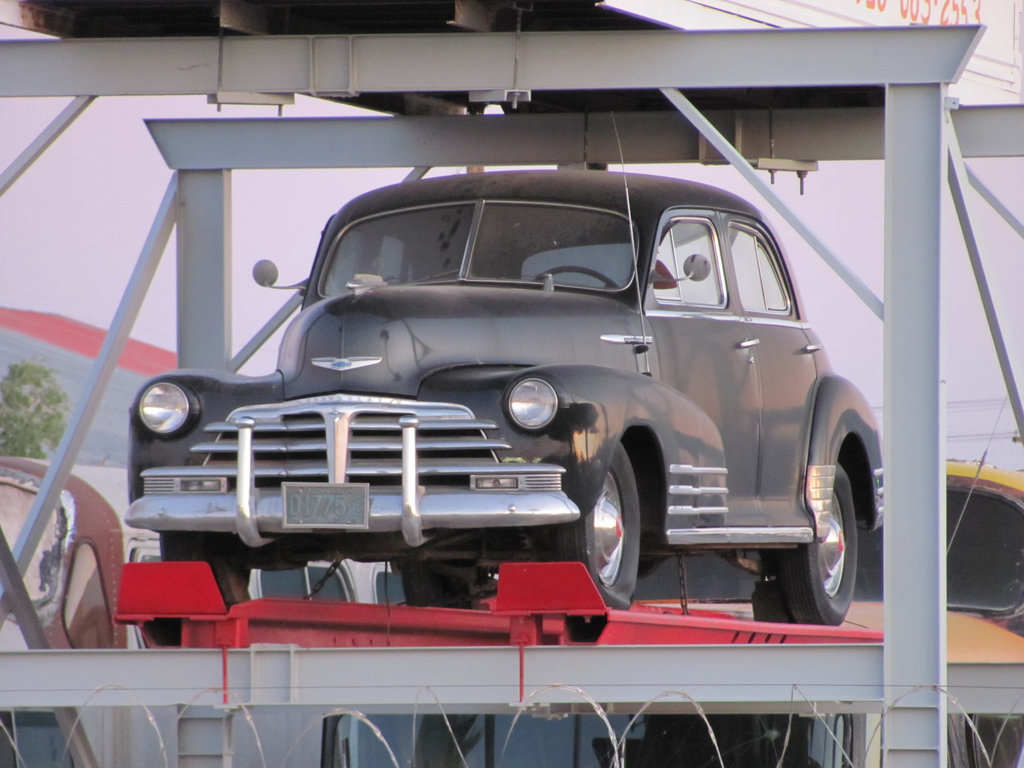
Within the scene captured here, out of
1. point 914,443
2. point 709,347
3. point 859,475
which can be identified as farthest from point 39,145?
point 914,443

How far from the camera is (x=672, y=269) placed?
28.0 feet

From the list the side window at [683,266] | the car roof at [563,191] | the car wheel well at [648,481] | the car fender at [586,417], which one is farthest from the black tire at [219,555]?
the side window at [683,266]

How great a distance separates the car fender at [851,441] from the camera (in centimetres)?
916

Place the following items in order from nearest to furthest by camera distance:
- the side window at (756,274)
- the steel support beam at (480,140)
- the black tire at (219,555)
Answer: the black tire at (219,555) < the side window at (756,274) < the steel support beam at (480,140)

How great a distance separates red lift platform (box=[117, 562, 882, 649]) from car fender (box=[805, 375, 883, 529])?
1.57 m

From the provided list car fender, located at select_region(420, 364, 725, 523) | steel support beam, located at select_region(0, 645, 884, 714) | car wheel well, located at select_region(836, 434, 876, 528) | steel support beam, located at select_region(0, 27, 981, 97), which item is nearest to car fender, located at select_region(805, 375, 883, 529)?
car wheel well, located at select_region(836, 434, 876, 528)

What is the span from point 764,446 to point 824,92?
2693 mm

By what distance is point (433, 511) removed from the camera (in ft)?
22.2

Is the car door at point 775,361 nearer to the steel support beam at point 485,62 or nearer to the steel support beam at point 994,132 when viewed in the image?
the steel support beam at point 994,132

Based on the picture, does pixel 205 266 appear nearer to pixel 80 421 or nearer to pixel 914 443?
pixel 80 421

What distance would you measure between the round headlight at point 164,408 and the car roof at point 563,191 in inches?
75.9

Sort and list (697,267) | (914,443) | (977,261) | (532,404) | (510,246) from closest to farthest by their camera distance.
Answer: (532,404), (914,443), (697,267), (977,261), (510,246)

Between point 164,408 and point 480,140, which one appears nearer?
point 164,408

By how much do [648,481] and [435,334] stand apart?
42.2 inches
